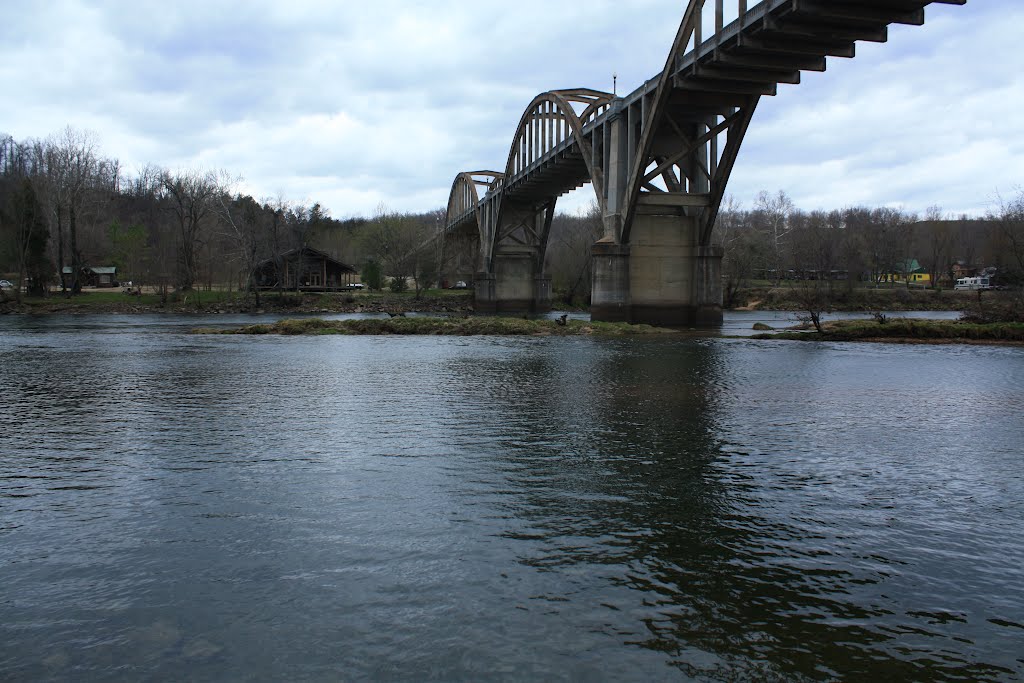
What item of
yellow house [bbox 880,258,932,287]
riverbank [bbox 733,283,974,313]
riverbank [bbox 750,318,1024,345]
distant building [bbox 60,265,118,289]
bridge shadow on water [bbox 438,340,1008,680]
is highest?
yellow house [bbox 880,258,932,287]

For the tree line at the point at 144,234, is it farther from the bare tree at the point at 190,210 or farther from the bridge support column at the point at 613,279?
the bridge support column at the point at 613,279

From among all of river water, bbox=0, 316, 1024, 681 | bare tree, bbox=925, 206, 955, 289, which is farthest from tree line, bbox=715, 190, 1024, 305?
river water, bbox=0, 316, 1024, 681

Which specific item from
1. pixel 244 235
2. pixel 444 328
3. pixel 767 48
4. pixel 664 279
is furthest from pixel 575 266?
pixel 767 48

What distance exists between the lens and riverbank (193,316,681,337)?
4025 centimetres

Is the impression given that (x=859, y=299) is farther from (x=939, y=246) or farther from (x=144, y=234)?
(x=144, y=234)

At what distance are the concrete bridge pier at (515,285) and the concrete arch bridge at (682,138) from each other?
17.2 metres

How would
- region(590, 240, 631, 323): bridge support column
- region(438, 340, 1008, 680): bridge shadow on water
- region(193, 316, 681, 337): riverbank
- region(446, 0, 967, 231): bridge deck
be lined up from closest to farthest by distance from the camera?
region(438, 340, 1008, 680): bridge shadow on water < region(446, 0, 967, 231): bridge deck < region(193, 316, 681, 337): riverbank < region(590, 240, 631, 323): bridge support column

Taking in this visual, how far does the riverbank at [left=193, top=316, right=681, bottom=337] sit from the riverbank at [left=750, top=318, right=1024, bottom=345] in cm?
751

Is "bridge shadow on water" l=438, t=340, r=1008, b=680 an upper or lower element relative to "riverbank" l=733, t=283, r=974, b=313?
lower

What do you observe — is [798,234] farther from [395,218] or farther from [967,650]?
[967,650]

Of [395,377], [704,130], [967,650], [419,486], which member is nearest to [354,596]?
[419,486]

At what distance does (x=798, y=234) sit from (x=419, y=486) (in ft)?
420

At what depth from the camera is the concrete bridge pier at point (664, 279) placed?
4331 centimetres

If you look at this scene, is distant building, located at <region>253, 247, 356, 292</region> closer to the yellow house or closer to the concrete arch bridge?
the concrete arch bridge
